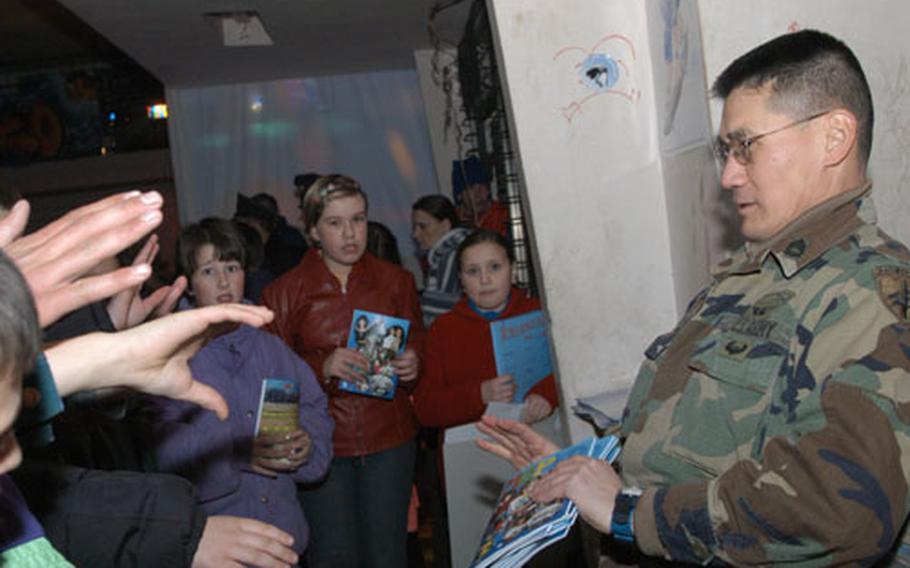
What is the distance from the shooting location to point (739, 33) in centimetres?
260

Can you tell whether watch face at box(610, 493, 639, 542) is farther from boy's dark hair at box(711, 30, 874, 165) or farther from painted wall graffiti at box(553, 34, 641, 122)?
painted wall graffiti at box(553, 34, 641, 122)

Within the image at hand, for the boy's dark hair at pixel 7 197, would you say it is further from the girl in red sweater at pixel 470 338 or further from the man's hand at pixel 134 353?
the girl in red sweater at pixel 470 338

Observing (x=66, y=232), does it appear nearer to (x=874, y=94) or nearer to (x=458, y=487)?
(x=874, y=94)

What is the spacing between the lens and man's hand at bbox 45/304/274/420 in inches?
48.4

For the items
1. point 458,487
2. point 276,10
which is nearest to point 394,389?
point 458,487

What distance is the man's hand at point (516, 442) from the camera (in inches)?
87.0

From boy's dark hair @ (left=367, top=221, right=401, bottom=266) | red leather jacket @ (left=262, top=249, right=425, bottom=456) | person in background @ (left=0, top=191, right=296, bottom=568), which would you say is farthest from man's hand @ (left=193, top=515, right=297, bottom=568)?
boy's dark hair @ (left=367, top=221, right=401, bottom=266)

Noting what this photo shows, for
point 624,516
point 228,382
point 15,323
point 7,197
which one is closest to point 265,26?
point 228,382

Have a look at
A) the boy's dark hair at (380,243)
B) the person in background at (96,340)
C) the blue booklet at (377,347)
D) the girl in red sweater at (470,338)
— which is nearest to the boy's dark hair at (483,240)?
the girl in red sweater at (470,338)

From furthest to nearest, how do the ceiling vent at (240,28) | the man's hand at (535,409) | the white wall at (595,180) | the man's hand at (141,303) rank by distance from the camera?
1. the ceiling vent at (240,28)
2. the man's hand at (535,409)
3. the white wall at (595,180)
4. the man's hand at (141,303)

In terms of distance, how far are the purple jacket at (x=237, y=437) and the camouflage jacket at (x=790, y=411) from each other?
4.39 ft

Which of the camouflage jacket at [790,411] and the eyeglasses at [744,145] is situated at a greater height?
the eyeglasses at [744,145]

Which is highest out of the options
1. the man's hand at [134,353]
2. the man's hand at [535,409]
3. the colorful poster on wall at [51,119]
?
the colorful poster on wall at [51,119]

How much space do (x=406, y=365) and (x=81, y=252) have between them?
2462mm
